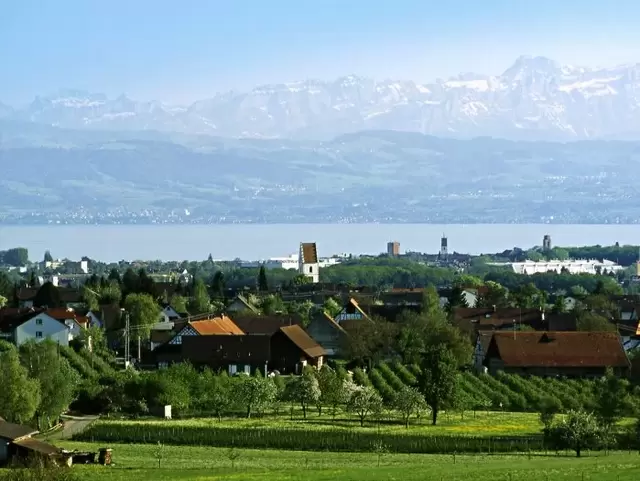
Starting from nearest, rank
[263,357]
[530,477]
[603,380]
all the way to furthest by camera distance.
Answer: [530,477]
[603,380]
[263,357]

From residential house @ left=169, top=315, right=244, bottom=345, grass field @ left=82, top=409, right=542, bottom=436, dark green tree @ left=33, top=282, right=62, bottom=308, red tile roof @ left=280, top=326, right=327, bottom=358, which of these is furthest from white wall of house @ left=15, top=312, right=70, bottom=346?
grass field @ left=82, top=409, right=542, bottom=436

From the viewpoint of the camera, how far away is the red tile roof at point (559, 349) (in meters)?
61.3

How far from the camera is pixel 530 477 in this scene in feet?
98.6

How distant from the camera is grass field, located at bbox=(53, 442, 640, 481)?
3066cm

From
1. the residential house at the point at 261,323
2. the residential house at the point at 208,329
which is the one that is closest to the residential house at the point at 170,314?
the residential house at the point at 261,323

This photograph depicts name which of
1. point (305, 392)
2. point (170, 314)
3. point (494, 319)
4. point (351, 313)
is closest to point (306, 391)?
point (305, 392)

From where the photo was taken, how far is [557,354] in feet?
203

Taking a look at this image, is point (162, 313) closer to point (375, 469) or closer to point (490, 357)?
point (490, 357)

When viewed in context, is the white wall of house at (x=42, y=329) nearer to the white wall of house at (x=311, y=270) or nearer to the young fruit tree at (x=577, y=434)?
the young fruit tree at (x=577, y=434)

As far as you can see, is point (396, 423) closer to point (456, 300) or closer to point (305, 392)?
point (305, 392)

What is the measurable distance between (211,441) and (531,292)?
69.6 metres

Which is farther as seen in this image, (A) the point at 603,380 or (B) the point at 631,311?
(B) the point at 631,311

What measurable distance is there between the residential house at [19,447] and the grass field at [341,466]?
1337 mm

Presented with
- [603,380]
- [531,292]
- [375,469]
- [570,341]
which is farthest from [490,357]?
[531,292]
